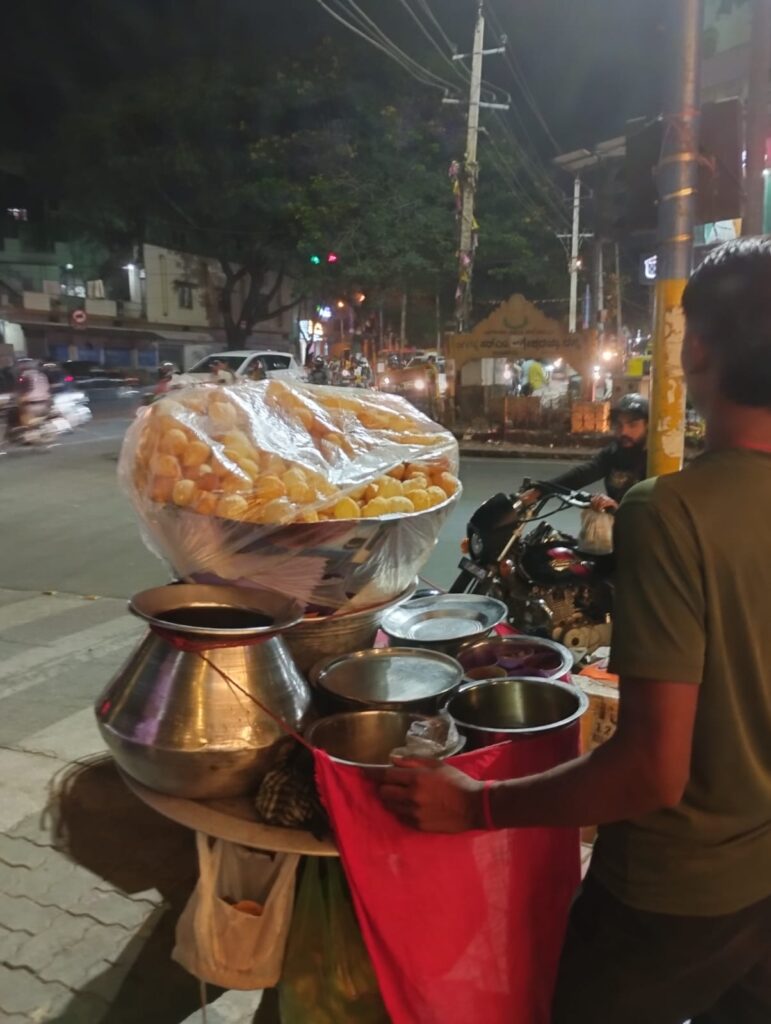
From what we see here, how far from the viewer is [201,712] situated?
1711 millimetres

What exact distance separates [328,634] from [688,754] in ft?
4.09

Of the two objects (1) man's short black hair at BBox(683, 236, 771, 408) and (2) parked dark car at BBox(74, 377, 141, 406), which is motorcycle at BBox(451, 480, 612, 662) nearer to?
(1) man's short black hair at BBox(683, 236, 771, 408)

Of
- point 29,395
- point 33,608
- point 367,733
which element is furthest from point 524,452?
point 367,733

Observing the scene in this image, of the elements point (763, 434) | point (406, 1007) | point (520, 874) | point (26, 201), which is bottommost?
point (406, 1007)

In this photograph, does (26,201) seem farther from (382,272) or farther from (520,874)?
(520,874)

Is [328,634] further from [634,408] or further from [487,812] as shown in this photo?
[634,408]

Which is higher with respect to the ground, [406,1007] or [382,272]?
[382,272]

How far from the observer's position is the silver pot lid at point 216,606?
6.60ft

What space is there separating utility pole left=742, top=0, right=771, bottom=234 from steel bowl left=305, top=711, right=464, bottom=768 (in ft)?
25.4

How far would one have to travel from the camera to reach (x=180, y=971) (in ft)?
8.15

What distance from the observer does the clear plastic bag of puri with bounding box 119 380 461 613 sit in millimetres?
2082

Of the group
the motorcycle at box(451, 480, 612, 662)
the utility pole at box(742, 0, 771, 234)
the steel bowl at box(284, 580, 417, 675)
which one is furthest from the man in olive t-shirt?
the utility pole at box(742, 0, 771, 234)

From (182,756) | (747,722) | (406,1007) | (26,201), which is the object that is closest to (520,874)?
(406,1007)

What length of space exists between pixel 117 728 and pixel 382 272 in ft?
80.0
